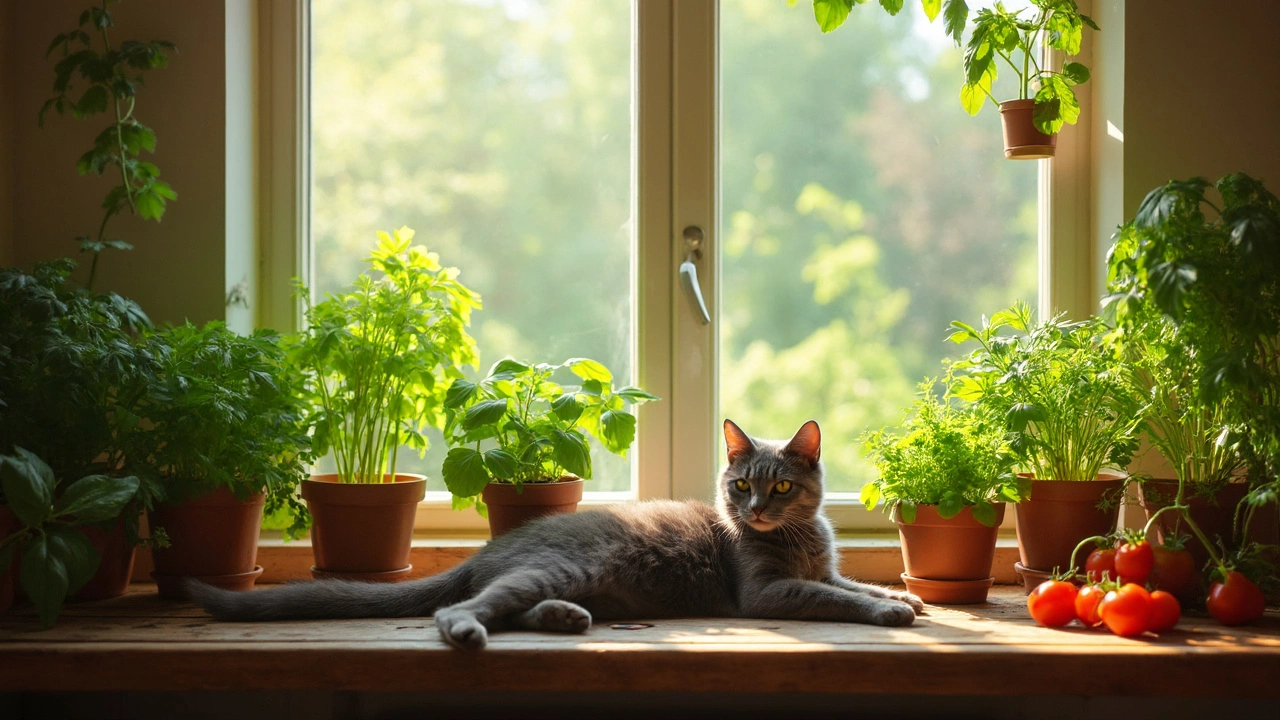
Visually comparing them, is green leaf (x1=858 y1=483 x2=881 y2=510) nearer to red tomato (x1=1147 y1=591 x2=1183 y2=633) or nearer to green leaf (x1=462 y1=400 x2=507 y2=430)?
red tomato (x1=1147 y1=591 x2=1183 y2=633)

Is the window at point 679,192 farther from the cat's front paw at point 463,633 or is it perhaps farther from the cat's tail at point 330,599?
the cat's front paw at point 463,633

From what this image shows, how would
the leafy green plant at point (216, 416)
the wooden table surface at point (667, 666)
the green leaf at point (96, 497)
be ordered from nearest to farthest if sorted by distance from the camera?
1. the wooden table surface at point (667, 666)
2. the green leaf at point (96, 497)
3. the leafy green plant at point (216, 416)

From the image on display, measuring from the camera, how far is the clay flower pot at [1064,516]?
198 cm

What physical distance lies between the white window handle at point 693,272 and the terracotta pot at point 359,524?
0.80 metres

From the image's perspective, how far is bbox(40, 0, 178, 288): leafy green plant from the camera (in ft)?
7.03

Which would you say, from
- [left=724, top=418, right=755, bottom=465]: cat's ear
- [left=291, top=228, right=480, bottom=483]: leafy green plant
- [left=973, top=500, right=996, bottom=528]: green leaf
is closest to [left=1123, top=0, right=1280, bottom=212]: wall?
[left=973, top=500, right=996, bottom=528]: green leaf

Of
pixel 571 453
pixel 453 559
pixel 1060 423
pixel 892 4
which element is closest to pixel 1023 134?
pixel 892 4

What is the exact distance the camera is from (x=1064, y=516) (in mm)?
1990

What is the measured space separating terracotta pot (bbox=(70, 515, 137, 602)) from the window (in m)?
0.71

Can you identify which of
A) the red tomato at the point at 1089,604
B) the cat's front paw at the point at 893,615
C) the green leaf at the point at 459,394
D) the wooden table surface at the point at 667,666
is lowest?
the wooden table surface at the point at 667,666

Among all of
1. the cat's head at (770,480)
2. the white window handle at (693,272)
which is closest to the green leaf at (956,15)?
the white window handle at (693,272)

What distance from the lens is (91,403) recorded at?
188 centimetres

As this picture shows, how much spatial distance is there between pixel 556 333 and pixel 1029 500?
120 cm

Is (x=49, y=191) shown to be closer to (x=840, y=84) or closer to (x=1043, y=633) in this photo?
(x=840, y=84)
